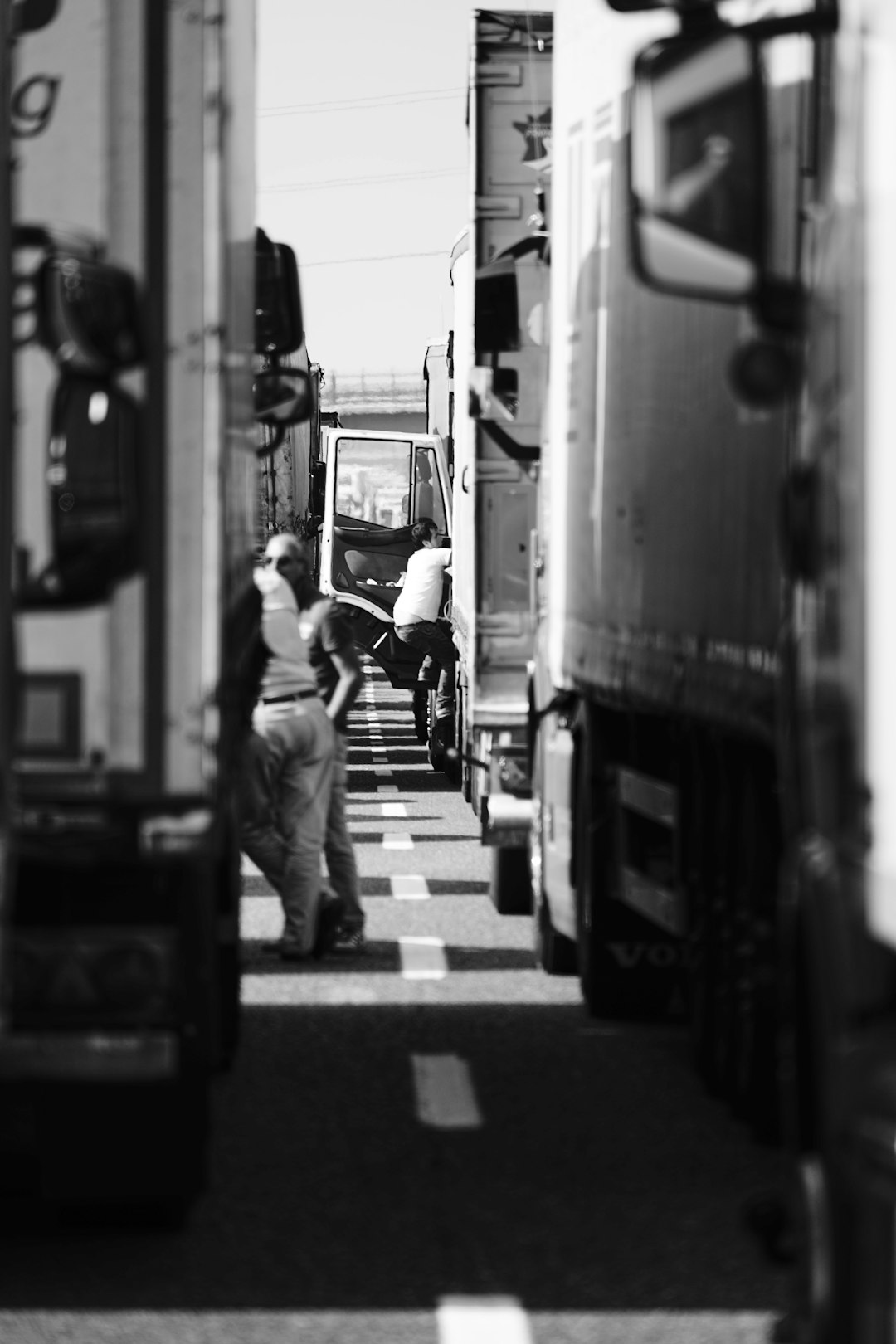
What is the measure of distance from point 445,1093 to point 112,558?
3.38 meters

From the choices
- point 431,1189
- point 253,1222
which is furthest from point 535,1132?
point 253,1222

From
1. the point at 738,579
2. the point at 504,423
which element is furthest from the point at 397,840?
the point at 738,579

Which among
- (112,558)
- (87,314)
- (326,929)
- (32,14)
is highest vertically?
(32,14)

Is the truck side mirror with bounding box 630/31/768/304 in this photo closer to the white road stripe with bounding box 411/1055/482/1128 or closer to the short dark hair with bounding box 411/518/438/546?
the white road stripe with bounding box 411/1055/482/1128

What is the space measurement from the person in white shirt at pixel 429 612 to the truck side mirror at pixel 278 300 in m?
11.9

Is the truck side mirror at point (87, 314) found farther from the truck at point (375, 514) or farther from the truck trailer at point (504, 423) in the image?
the truck at point (375, 514)

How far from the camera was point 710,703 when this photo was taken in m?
7.12

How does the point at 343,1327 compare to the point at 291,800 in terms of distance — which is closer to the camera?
the point at 343,1327

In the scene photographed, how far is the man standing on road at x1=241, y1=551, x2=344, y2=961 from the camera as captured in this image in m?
11.3

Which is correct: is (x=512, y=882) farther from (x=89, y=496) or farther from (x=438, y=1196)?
(x=89, y=496)

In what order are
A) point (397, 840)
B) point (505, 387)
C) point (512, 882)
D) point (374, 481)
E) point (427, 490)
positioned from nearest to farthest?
1. point (505, 387)
2. point (512, 882)
3. point (397, 840)
4. point (427, 490)
5. point (374, 481)

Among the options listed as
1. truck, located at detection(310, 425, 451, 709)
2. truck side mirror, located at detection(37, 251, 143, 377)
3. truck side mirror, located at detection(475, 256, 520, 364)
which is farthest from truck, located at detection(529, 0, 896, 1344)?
truck, located at detection(310, 425, 451, 709)

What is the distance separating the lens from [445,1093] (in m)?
8.43

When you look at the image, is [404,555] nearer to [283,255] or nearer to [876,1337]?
[283,255]
